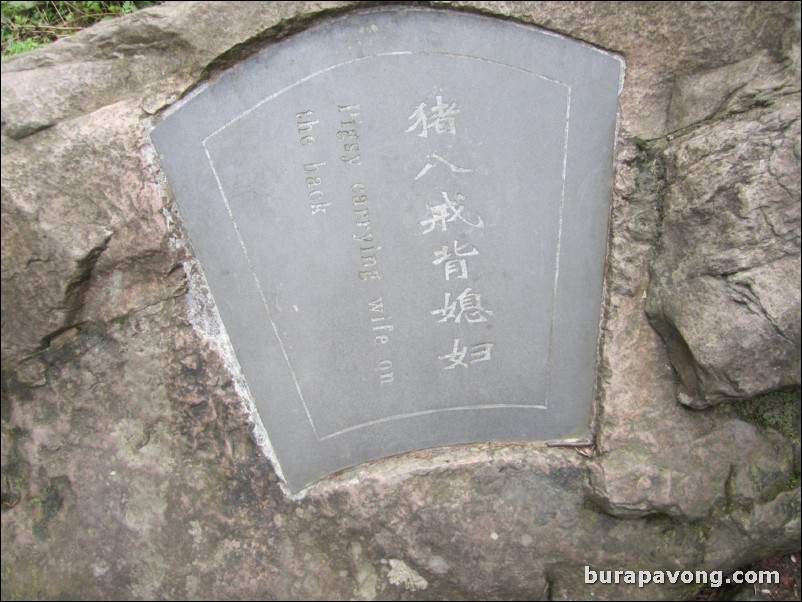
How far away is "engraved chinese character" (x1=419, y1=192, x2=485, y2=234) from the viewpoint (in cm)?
199

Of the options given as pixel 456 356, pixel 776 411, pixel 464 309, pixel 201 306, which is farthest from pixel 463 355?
pixel 776 411

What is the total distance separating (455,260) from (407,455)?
65 cm

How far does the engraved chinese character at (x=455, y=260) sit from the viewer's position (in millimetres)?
2021

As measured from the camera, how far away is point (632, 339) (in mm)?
2043

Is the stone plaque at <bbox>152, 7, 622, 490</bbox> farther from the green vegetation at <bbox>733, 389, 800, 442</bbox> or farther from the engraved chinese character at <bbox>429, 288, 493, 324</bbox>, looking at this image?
the green vegetation at <bbox>733, 389, 800, 442</bbox>

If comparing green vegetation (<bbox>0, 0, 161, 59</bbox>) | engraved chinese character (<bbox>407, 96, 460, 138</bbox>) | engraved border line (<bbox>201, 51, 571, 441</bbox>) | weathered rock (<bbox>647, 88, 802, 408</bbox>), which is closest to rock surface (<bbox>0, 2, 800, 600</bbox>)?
weathered rock (<bbox>647, 88, 802, 408</bbox>)

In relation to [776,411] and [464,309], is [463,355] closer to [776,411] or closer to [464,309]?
[464,309]

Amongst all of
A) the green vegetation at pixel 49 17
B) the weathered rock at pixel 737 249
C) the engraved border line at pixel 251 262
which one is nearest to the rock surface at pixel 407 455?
the weathered rock at pixel 737 249

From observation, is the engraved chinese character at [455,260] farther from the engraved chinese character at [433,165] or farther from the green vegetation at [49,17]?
the green vegetation at [49,17]

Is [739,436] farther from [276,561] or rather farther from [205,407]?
[205,407]

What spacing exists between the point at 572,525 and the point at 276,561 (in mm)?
929

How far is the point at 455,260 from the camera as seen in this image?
2031 millimetres

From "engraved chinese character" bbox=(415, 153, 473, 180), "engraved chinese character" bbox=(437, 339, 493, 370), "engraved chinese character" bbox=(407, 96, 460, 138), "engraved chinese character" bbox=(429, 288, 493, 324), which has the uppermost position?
"engraved chinese character" bbox=(407, 96, 460, 138)

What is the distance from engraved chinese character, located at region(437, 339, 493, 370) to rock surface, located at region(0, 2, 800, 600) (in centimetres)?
31
